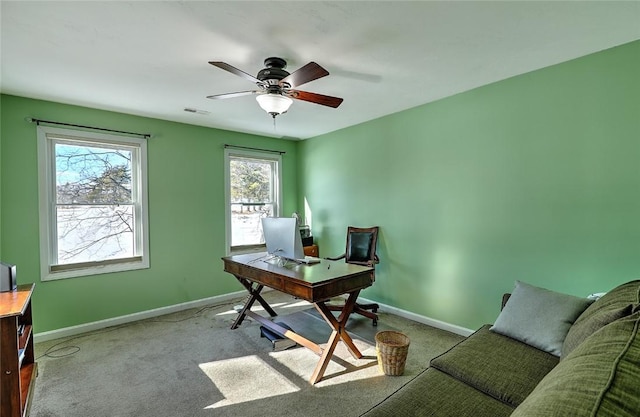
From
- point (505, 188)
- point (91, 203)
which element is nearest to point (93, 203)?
point (91, 203)

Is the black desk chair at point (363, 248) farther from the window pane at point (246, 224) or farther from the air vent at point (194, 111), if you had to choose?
the air vent at point (194, 111)

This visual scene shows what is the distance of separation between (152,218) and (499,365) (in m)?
3.88

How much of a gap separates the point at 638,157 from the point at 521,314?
1.45 m

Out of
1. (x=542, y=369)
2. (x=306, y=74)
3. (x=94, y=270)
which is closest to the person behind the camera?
(x=542, y=369)

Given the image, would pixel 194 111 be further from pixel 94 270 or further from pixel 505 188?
pixel 505 188

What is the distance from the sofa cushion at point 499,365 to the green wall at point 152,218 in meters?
3.49

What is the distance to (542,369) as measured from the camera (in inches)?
61.0

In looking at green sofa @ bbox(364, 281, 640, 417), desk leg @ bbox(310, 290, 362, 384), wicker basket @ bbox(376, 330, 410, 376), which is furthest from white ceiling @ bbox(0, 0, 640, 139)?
wicker basket @ bbox(376, 330, 410, 376)

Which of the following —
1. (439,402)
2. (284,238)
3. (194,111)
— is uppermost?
(194,111)

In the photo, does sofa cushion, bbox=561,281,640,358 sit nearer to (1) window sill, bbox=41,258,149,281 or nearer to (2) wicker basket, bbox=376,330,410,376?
(2) wicker basket, bbox=376,330,410,376

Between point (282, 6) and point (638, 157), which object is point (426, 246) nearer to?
point (638, 157)

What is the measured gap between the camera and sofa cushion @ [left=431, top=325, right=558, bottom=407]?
141 cm

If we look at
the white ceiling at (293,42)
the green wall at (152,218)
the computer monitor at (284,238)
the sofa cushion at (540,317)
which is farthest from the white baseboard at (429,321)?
the white ceiling at (293,42)

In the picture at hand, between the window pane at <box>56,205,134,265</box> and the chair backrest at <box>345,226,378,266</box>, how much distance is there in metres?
2.80
